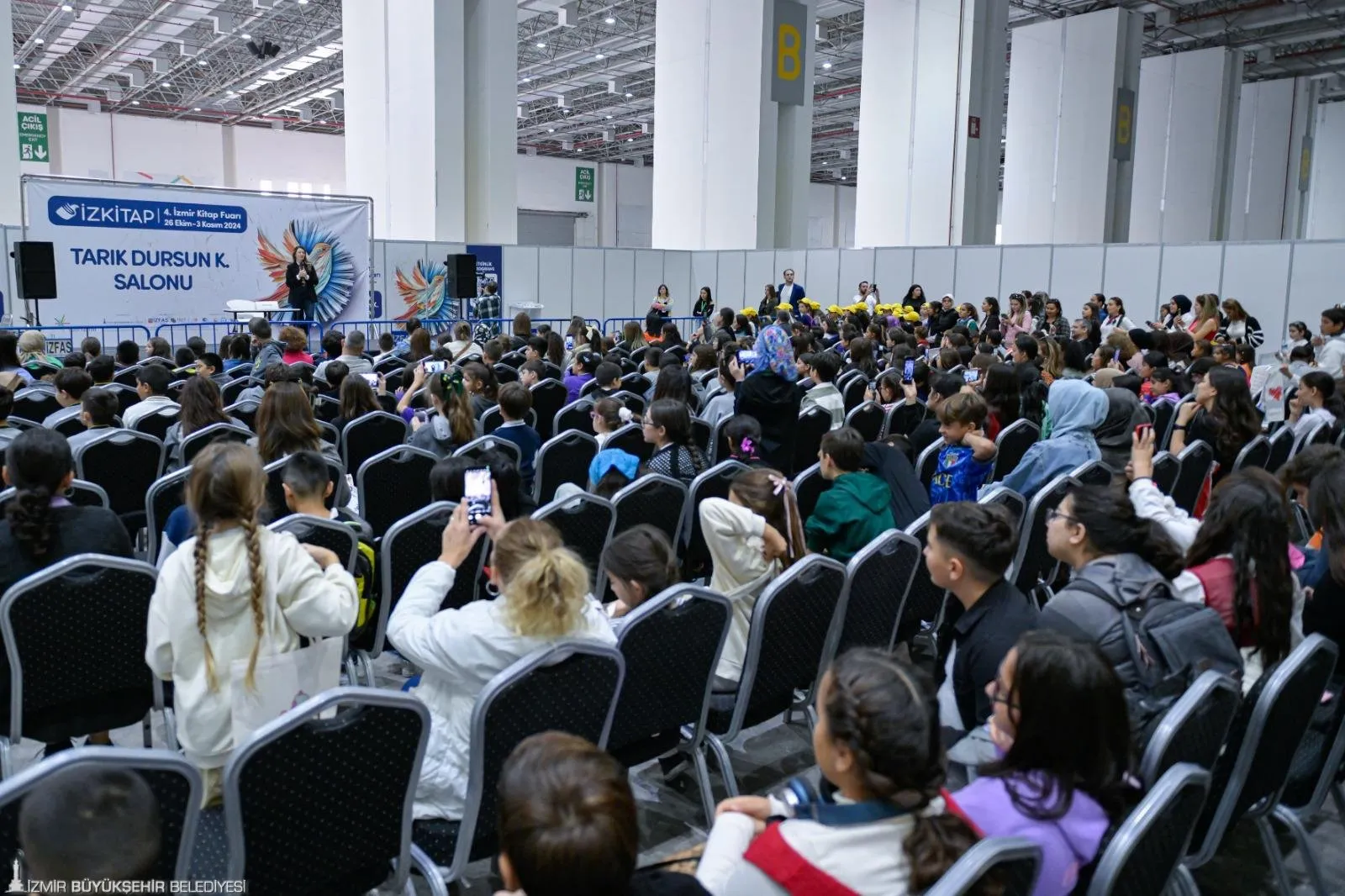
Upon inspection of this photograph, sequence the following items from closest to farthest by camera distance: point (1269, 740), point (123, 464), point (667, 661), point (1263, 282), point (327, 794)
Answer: point (327, 794) < point (1269, 740) < point (667, 661) < point (123, 464) < point (1263, 282)

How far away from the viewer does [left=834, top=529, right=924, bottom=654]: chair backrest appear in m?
3.26

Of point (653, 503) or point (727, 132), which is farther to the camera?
point (727, 132)

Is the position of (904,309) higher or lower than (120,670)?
higher

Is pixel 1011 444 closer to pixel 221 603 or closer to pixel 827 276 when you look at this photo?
pixel 221 603

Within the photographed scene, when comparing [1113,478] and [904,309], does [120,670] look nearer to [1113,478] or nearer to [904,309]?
[1113,478]

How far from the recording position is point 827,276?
19766 mm

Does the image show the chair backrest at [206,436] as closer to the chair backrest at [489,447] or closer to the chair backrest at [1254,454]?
the chair backrest at [489,447]

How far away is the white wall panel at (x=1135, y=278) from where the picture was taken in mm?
16141


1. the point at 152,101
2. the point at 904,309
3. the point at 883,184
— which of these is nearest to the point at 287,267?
the point at 904,309

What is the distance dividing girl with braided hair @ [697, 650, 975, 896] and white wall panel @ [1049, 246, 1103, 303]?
54.8 ft

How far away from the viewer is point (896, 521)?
4363 millimetres

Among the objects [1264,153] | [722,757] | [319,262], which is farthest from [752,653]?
[1264,153]

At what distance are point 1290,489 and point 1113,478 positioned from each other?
822 mm

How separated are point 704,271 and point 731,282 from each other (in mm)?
706
